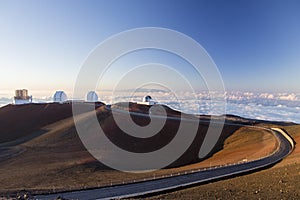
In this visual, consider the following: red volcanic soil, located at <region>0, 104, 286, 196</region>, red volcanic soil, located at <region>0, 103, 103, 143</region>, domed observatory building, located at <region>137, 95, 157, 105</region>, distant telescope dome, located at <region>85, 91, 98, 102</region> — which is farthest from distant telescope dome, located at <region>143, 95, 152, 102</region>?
red volcanic soil, located at <region>0, 104, 286, 196</region>

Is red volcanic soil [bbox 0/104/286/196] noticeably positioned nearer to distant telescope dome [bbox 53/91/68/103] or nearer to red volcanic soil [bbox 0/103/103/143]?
red volcanic soil [bbox 0/103/103/143]

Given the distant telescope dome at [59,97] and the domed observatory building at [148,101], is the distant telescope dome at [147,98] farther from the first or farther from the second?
the distant telescope dome at [59,97]

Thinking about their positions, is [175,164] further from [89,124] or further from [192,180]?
[89,124]

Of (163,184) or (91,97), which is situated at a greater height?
(91,97)

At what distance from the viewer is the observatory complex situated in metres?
A: 84.3

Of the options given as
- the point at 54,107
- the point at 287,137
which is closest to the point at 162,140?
the point at 287,137

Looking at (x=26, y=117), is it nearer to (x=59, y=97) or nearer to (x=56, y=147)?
(x=59, y=97)

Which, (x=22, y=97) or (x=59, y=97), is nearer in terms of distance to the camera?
(x=22, y=97)

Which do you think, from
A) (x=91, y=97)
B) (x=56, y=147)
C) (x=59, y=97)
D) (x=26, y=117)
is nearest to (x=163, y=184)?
(x=56, y=147)

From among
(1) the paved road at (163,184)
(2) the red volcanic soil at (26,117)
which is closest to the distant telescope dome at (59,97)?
(2) the red volcanic soil at (26,117)

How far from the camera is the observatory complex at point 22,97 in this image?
84.3 metres

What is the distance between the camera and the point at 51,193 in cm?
1800

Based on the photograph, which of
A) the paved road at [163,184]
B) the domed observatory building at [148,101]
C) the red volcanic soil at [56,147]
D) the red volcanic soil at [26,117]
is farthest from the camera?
the domed observatory building at [148,101]

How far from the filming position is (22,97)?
8681 centimetres
